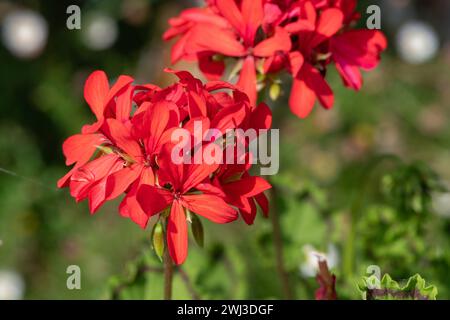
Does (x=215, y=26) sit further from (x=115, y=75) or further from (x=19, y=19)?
(x=19, y=19)

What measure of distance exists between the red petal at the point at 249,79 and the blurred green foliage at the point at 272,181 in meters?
0.50

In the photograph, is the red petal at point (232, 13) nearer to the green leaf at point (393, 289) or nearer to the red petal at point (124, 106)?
the red petal at point (124, 106)

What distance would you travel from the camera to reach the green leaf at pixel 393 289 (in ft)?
4.25

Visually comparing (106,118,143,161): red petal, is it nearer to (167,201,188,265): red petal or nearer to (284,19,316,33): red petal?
(167,201,188,265): red petal

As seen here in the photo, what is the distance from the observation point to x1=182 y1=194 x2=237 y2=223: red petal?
117 centimetres

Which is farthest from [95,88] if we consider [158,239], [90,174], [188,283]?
[188,283]

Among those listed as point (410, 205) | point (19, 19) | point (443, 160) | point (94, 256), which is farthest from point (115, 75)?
point (410, 205)

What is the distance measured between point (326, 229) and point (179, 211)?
1103mm

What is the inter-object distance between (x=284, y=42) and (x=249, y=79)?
0.37 feet

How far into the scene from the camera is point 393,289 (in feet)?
4.29

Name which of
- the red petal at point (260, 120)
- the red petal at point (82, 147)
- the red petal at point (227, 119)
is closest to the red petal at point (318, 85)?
the red petal at point (260, 120)

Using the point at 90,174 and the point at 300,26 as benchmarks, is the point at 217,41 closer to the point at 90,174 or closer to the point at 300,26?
the point at 300,26

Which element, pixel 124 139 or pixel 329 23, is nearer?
pixel 124 139

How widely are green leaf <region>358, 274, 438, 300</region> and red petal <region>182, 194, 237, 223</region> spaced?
11.3 inches
